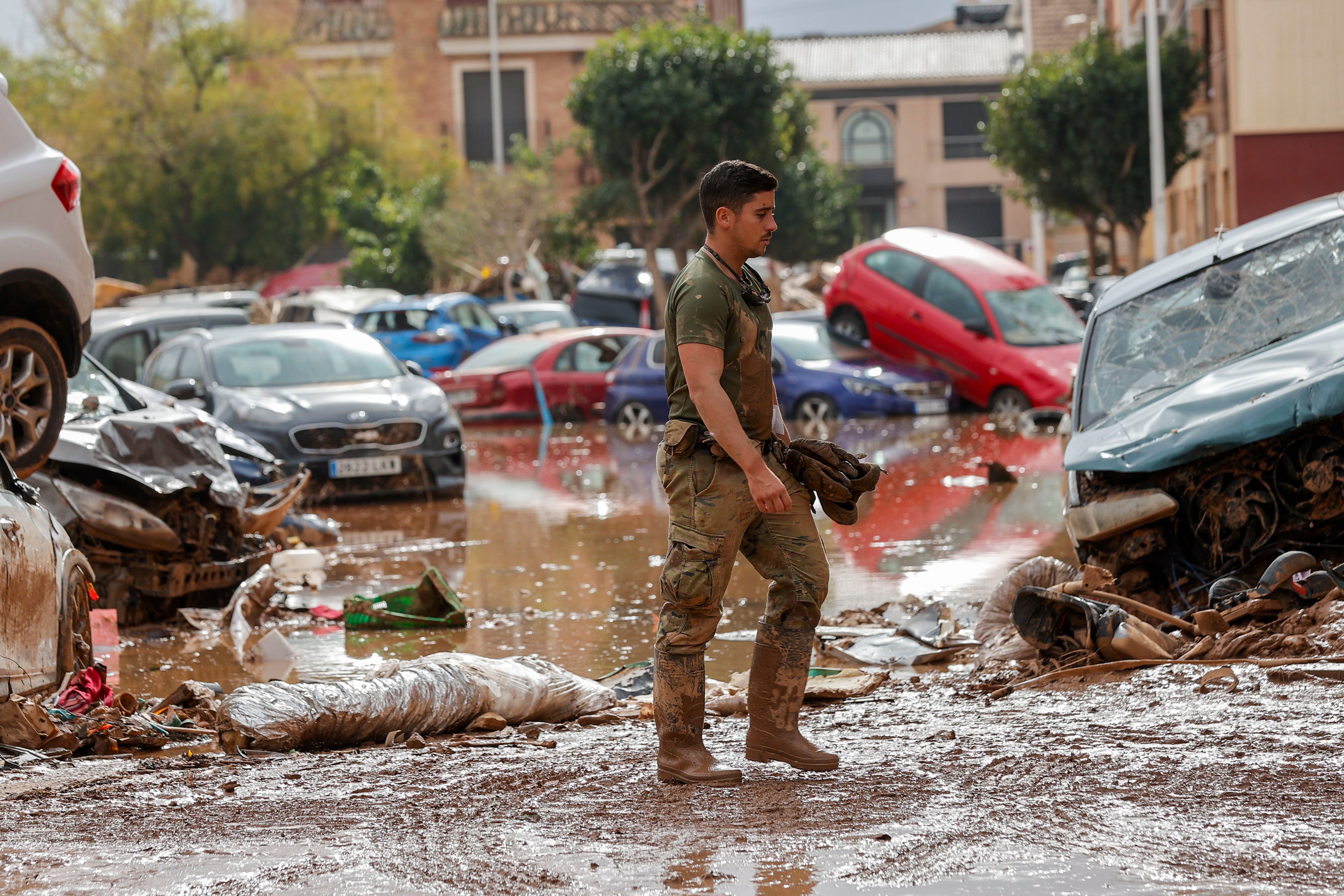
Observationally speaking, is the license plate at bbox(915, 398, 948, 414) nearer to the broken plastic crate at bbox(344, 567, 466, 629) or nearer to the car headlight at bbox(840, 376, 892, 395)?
the car headlight at bbox(840, 376, 892, 395)

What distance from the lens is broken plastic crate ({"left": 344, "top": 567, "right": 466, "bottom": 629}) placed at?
827 centimetres

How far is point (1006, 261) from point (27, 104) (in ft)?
105

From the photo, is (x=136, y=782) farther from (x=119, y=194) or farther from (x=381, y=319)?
(x=119, y=194)

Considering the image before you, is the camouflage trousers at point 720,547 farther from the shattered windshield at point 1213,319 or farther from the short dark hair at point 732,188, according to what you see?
the shattered windshield at point 1213,319

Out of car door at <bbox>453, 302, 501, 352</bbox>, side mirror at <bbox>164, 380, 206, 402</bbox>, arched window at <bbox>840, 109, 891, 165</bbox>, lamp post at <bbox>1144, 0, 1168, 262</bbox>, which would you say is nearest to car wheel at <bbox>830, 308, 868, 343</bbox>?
car door at <bbox>453, 302, 501, 352</bbox>

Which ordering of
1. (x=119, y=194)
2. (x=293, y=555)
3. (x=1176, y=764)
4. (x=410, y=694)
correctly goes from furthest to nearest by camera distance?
(x=119, y=194), (x=293, y=555), (x=410, y=694), (x=1176, y=764)

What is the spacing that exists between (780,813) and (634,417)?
15.7m

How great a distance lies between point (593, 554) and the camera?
34.7ft

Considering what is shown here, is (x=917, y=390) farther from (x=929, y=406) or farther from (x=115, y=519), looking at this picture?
(x=115, y=519)

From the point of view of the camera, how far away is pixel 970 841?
156 inches

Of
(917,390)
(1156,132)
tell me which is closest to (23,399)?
(917,390)

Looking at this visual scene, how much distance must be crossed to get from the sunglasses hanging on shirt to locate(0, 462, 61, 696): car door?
2.50 metres

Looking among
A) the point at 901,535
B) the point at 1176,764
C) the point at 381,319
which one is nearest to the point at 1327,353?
the point at 1176,764

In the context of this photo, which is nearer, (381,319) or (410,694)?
(410,694)
